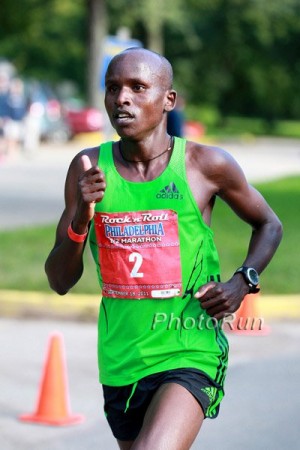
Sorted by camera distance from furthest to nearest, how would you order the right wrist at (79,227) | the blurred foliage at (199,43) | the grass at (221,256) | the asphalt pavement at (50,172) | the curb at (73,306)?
the blurred foliage at (199,43)
the asphalt pavement at (50,172)
the grass at (221,256)
the curb at (73,306)
the right wrist at (79,227)

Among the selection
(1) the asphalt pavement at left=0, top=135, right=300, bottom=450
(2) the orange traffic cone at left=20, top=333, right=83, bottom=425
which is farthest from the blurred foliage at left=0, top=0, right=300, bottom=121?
(2) the orange traffic cone at left=20, top=333, right=83, bottom=425

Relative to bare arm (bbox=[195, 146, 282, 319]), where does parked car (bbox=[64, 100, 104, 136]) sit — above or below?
below

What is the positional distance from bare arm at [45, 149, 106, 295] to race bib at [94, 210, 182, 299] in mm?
134

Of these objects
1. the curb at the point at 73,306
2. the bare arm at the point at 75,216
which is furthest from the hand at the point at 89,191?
the curb at the point at 73,306

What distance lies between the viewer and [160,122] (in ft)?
14.7

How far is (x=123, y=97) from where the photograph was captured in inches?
169

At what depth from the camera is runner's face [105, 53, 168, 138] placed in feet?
14.2

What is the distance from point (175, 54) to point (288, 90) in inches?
297

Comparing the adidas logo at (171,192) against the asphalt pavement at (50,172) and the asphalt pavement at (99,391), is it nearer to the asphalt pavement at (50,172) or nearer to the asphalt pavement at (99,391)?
the asphalt pavement at (99,391)

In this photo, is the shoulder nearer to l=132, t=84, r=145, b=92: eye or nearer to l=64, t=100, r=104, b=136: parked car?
l=132, t=84, r=145, b=92: eye

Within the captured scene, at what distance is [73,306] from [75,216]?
270 inches

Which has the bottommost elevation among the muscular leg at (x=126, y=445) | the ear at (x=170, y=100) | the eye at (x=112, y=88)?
the muscular leg at (x=126, y=445)

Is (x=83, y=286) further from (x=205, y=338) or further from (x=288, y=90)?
(x=288, y=90)

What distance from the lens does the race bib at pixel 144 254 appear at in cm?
435
